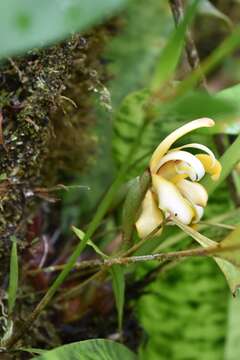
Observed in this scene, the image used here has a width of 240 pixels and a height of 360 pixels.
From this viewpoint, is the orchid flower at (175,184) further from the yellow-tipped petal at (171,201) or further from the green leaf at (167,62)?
the green leaf at (167,62)

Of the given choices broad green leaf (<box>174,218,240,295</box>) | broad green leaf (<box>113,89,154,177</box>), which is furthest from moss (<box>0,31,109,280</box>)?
broad green leaf (<box>174,218,240,295</box>)

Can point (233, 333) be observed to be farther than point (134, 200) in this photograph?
Yes

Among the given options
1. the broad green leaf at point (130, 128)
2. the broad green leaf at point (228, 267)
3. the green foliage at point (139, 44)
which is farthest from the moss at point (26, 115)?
the green foliage at point (139, 44)

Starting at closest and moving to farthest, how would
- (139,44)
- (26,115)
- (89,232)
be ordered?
(89,232)
(26,115)
(139,44)

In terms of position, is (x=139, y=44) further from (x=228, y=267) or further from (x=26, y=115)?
(x=228, y=267)

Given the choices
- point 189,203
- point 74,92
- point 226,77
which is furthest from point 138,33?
point 189,203

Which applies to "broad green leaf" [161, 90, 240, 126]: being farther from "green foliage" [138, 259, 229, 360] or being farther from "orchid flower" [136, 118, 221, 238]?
"green foliage" [138, 259, 229, 360]

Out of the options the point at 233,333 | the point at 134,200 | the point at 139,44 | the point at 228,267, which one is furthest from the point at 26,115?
the point at 139,44
